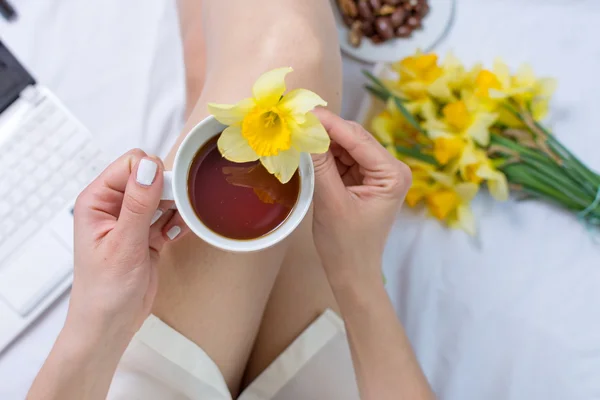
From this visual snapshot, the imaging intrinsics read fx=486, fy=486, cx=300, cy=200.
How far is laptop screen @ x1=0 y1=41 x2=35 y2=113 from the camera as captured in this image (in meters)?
0.77

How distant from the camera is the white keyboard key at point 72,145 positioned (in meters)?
0.85

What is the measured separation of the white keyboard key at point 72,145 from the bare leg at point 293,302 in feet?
1.36

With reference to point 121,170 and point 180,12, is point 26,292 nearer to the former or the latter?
point 121,170

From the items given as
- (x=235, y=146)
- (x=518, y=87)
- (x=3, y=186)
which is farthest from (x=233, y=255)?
(x=518, y=87)

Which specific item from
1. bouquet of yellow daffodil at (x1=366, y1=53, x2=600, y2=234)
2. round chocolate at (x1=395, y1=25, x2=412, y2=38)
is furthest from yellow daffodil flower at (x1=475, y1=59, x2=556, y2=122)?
round chocolate at (x1=395, y1=25, x2=412, y2=38)

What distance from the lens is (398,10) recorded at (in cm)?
102

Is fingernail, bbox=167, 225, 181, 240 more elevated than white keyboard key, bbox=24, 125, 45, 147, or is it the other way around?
white keyboard key, bbox=24, 125, 45, 147

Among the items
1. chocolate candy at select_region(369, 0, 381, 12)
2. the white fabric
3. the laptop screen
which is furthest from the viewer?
chocolate candy at select_region(369, 0, 381, 12)

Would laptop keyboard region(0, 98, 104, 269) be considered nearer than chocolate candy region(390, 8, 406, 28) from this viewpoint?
Yes

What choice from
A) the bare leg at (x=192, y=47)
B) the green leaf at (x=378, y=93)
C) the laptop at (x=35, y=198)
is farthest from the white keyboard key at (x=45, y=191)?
the green leaf at (x=378, y=93)

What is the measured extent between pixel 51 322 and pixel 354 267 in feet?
1.83

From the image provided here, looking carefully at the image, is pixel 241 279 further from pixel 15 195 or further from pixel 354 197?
pixel 15 195

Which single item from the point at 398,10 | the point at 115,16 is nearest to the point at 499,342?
the point at 398,10

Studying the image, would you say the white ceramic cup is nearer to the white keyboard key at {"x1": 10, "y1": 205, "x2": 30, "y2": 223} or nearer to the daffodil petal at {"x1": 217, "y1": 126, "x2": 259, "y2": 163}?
the daffodil petal at {"x1": 217, "y1": 126, "x2": 259, "y2": 163}
